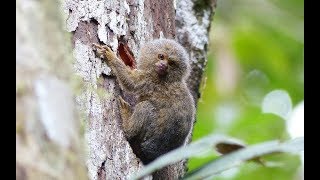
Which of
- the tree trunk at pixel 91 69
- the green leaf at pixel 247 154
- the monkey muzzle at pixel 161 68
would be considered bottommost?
the green leaf at pixel 247 154

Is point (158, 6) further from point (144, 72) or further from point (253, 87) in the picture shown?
point (253, 87)

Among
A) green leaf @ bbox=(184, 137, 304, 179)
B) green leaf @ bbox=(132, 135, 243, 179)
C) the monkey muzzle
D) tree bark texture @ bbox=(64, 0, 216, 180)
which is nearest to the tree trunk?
tree bark texture @ bbox=(64, 0, 216, 180)

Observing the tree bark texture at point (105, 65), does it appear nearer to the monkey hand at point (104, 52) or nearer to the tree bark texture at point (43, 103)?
the monkey hand at point (104, 52)

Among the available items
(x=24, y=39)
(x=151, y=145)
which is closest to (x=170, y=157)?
(x=24, y=39)

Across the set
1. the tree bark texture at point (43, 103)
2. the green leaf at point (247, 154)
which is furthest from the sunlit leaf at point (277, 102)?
the tree bark texture at point (43, 103)

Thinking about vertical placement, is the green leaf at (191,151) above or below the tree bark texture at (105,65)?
below

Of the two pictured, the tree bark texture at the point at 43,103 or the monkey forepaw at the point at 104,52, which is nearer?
the tree bark texture at the point at 43,103

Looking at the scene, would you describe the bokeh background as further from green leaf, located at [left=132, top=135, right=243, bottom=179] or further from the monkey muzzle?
green leaf, located at [left=132, top=135, right=243, bottom=179]
